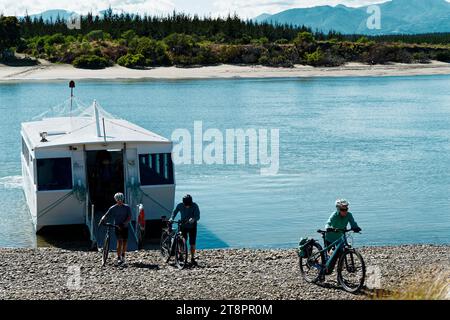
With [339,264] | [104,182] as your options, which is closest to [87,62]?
[104,182]

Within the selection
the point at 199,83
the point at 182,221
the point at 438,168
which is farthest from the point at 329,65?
the point at 182,221

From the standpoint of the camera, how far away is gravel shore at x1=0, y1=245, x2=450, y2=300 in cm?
1400

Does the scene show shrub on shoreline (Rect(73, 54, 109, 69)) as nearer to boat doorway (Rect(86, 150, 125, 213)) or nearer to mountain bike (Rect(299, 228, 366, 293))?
boat doorway (Rect(86, 150, 125, 213))

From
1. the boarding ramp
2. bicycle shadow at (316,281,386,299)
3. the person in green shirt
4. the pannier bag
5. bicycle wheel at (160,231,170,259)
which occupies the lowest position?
the boarding ramp

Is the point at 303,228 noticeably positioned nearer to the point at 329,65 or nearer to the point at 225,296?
the point at 225,296

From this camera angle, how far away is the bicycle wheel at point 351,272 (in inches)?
544

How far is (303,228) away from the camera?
24875mm

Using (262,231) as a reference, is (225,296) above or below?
above

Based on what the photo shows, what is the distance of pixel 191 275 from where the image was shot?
51.3ft

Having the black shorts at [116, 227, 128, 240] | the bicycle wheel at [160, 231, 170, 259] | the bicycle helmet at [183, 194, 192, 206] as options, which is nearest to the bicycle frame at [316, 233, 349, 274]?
the bicycle helmet at [183, 194, 192, 206]

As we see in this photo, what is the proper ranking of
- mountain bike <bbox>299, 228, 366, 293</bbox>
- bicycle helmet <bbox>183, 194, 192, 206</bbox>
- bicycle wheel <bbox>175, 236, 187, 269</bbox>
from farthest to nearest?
1. bicycle wheel <bbox>175, 236, 187, 269</bbox>
2. bicycle helmet <bbox>183, 194, 192, 206</bbox>
3. mountain bike <bbox>299, 228, 366, 293</bbox>

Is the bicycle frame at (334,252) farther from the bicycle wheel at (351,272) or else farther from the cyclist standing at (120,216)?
the cyclist standing at (120,216)

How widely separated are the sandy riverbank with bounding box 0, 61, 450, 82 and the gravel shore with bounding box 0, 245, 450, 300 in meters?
86.9

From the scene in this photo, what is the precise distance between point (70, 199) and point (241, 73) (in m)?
95.1
